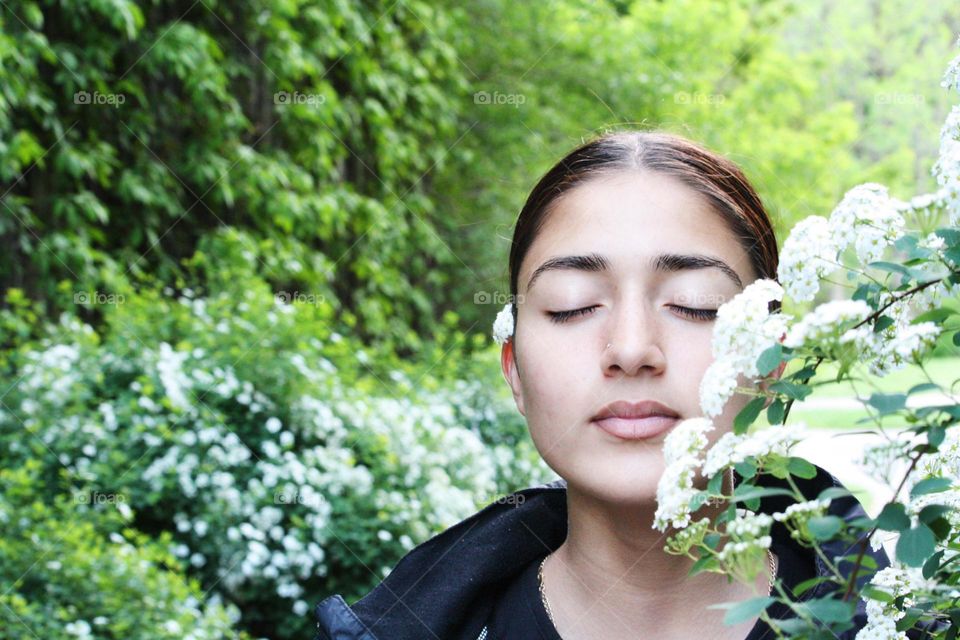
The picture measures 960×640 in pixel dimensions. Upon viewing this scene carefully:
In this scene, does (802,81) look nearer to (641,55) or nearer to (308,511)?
(641,55)

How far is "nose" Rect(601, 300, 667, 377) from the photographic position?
1265mm

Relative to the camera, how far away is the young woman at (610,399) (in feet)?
4.21

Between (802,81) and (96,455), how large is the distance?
8289mm

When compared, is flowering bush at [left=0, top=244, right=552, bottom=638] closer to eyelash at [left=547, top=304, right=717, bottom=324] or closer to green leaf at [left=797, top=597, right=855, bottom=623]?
eyelash at [left=547, top=304, right=717, bottom=324]

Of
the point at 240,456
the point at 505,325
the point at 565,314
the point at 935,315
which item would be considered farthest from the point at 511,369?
the point at 240,456

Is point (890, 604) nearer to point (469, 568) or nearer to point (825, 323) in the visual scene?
point (825, 323)

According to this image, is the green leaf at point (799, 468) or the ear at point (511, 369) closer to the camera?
the green leaf at point (799, 468)

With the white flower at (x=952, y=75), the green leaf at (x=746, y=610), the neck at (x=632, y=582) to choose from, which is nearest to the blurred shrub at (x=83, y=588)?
the neck at (x=632, y=582)

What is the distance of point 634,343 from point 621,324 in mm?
38

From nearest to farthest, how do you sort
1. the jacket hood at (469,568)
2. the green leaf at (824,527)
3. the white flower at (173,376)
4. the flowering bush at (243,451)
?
the green leaf at (824,527) → the jacket hood at (469,568) → the flowering bush at (243,451) → the white flower at (173,376)

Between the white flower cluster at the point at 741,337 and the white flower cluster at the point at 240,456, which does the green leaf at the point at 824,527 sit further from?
the white flower cluster at the point at 240,456

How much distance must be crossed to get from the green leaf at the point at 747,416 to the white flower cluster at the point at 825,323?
95 mm

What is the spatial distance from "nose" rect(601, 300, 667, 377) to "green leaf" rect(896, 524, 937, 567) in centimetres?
43

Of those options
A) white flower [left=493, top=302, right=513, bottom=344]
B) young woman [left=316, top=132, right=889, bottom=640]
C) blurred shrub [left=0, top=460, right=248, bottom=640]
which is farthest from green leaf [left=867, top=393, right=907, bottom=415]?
blurred shrub [left=0, top=460, right=248, bottom=640]
